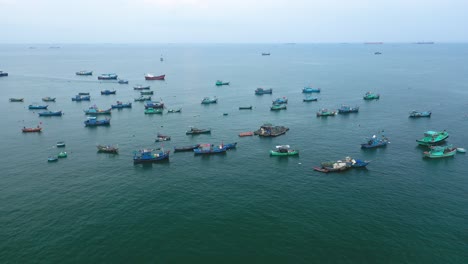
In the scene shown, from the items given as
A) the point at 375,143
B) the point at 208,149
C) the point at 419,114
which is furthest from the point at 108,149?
the point at 419,114

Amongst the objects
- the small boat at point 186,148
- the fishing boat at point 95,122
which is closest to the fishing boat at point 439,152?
the small boat at point 186,148

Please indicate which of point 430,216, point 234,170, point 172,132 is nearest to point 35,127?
point 172,132

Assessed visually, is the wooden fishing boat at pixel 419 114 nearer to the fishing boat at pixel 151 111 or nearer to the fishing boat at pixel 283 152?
the fishing boat at pixel 283 152

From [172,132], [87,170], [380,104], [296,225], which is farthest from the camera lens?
[380,104]

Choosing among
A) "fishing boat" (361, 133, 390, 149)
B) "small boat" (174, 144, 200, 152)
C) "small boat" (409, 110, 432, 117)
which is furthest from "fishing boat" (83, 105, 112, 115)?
"small boat" (409, 110, 432, 117)

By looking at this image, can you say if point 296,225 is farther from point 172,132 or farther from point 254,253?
point 172,132
